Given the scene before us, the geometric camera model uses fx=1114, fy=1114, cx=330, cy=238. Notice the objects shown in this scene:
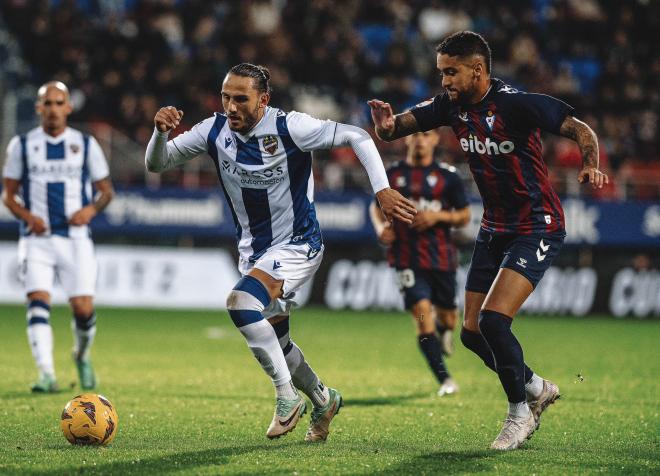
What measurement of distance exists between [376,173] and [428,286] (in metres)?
3.92

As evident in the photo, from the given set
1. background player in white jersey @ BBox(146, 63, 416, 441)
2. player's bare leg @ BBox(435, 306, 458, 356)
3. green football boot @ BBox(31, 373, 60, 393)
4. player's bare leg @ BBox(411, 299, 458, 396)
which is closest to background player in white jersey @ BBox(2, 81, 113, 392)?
green football boot @ BBox(31, 373, 60, 393)

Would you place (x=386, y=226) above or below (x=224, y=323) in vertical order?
above

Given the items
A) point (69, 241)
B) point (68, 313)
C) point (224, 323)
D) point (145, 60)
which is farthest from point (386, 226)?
point (145, 60)

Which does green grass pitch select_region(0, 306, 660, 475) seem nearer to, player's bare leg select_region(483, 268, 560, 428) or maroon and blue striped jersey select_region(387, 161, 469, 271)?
player's bare leg select_region(483, 268, 560, 428)

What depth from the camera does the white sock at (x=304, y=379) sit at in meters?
7.08

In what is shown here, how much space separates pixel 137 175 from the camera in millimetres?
20703

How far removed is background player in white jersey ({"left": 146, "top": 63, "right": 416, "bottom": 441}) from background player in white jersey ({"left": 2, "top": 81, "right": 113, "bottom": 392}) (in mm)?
3206

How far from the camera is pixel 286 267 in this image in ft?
22.4

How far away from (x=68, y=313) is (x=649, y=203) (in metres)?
10.6

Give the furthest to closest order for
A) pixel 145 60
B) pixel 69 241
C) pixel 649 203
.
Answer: pixel 145 60
pixel 649 203
pixel 69 241

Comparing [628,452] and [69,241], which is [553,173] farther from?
[628,452]

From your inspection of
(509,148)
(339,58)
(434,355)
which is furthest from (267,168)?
(339,58)

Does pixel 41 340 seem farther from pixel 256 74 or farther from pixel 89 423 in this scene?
pixel 256 74

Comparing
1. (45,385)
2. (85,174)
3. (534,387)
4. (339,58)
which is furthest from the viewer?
(339,58)
